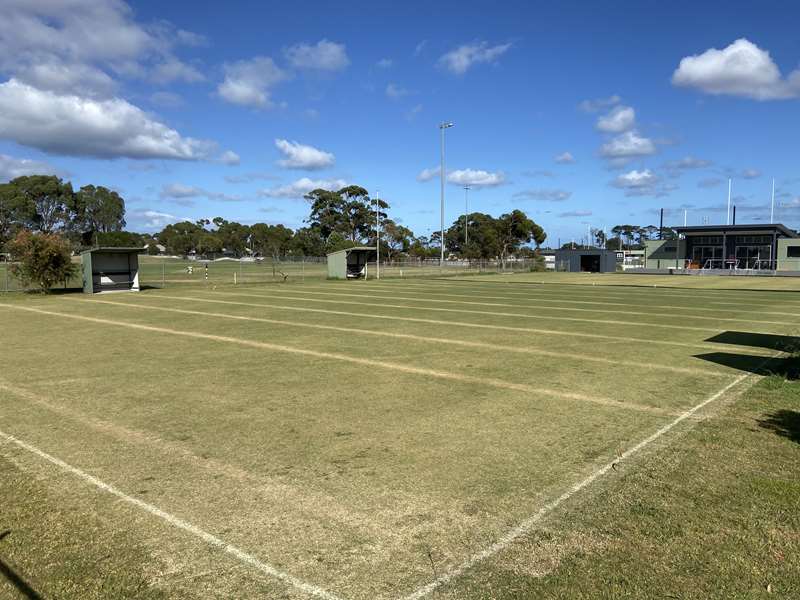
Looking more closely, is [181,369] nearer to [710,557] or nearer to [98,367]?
[98,367]

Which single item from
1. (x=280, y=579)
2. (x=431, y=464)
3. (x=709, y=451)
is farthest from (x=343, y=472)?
(x=709, y=451)

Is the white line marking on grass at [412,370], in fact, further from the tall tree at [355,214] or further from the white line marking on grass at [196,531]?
the tall tree at [355,214]

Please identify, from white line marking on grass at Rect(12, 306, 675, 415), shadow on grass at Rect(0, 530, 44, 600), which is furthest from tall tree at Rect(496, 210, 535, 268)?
shadow on grass at Rect(0, 530, 44, 600)

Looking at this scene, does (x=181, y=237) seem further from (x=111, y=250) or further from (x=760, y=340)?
(x=760, y=340)

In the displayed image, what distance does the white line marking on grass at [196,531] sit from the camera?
11.5ft

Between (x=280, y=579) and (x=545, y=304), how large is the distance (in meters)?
20.8

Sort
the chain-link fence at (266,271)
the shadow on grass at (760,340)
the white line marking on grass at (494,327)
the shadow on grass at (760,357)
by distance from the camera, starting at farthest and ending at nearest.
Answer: the chain-link fence at (266,271) < the white line marking on grass at (494,327) < the shadow on grass at (760,340) < the shadow on grass at (760,357)

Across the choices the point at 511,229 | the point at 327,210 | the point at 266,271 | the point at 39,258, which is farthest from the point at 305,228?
the point at 39,258

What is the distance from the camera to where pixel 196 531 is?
164 inches

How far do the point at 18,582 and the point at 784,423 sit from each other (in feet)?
25.1

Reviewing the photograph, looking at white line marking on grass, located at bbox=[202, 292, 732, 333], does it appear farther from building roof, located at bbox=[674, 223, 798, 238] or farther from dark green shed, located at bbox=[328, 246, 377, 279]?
building roof, located at bbox=[674, 223, 798, 238]

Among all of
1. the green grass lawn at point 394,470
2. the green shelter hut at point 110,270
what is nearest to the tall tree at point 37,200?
the green shelter hut at point 110,270

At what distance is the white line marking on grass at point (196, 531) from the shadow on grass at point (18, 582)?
972mm

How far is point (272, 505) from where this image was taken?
4.61 meters
